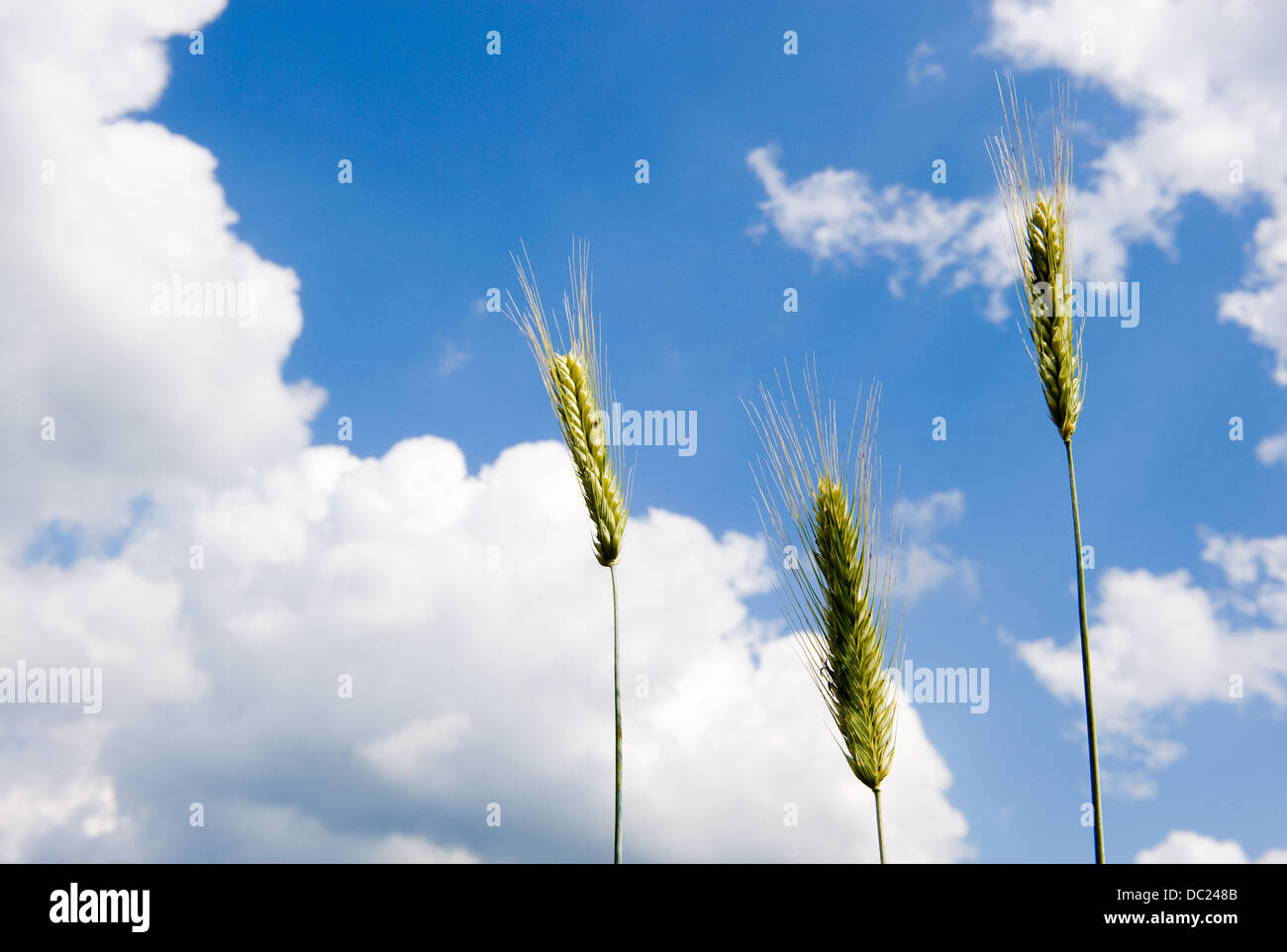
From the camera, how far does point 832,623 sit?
369 cm
